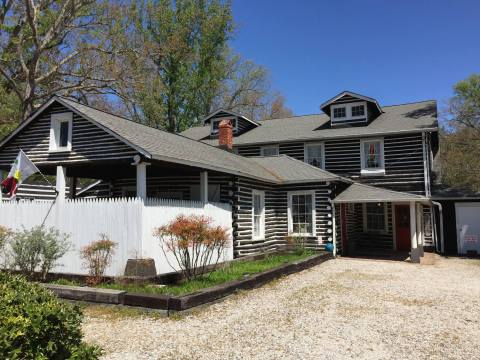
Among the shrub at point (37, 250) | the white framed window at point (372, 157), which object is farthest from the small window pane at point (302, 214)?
the shrub at point (37, 250)

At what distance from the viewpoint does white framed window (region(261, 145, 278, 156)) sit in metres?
23.5

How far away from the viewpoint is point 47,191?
19.9 m

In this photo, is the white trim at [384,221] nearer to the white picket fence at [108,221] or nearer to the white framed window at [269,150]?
the white framed window at [269,150]

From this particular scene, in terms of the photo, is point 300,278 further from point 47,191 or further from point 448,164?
point 448,164

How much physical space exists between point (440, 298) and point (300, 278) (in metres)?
4.06

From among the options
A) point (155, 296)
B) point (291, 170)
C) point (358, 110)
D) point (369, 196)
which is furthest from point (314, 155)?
point (155, 296)

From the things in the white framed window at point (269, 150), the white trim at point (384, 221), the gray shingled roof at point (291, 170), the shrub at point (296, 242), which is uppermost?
the white framed window at point (269, 150)

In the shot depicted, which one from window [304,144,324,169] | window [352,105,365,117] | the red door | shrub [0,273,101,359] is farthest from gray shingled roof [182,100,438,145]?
shrub [0,273,101,359]

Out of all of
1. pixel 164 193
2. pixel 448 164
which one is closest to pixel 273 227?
pixel 164 193

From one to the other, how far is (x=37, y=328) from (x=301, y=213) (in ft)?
51.2

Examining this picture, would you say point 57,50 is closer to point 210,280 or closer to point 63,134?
point 63,134

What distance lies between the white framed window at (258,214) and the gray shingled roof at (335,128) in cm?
642

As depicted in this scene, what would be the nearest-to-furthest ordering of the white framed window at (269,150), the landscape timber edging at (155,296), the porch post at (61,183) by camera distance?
the landscape timber edging at (155,296) < the porch post at (61,183) < the white framed window at (269,150)

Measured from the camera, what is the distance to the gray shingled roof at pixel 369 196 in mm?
16553
